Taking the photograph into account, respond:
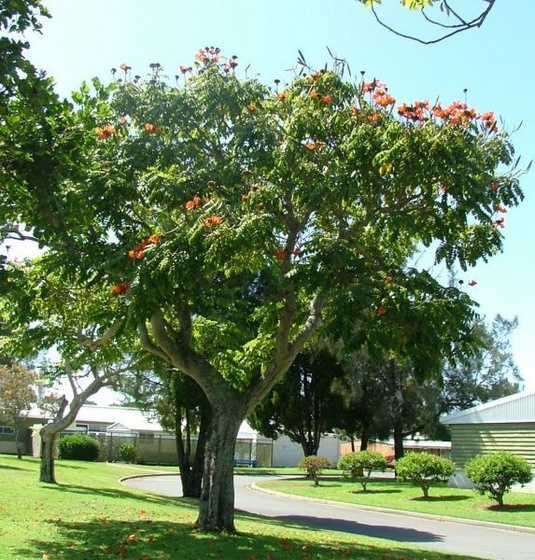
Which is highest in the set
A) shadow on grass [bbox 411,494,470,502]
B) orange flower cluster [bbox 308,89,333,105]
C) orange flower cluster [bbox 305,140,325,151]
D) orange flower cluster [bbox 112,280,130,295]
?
orange flower cluster [bbox 308,89,333,105]

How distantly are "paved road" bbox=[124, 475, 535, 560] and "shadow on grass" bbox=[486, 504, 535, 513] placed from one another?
263cm

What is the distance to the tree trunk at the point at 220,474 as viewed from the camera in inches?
448

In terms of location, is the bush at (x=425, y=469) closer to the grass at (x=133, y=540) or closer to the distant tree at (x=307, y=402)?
the grass at (x=133, y=540)

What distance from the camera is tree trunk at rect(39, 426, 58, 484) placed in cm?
2184

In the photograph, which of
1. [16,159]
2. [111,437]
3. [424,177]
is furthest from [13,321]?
[111,437]

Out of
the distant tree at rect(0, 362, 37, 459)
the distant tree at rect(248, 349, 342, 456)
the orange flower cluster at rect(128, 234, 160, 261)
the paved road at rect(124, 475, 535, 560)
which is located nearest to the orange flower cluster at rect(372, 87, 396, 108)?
the orange flower cluster at rect(128, 234, 160, 261)

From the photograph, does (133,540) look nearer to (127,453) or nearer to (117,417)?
(127,453)

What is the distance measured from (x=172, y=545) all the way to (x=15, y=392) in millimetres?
34530

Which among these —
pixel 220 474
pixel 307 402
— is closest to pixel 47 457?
pixel 220 474

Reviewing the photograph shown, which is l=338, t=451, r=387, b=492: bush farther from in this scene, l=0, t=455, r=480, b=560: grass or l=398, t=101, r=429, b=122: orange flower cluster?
l=398, t=101, r=429, b=122: orange flower cluster

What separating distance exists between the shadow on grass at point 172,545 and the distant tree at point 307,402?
2688 cm

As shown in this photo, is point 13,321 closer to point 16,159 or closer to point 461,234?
point 16,159

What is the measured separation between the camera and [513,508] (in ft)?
74.5

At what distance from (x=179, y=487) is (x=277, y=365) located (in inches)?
761
